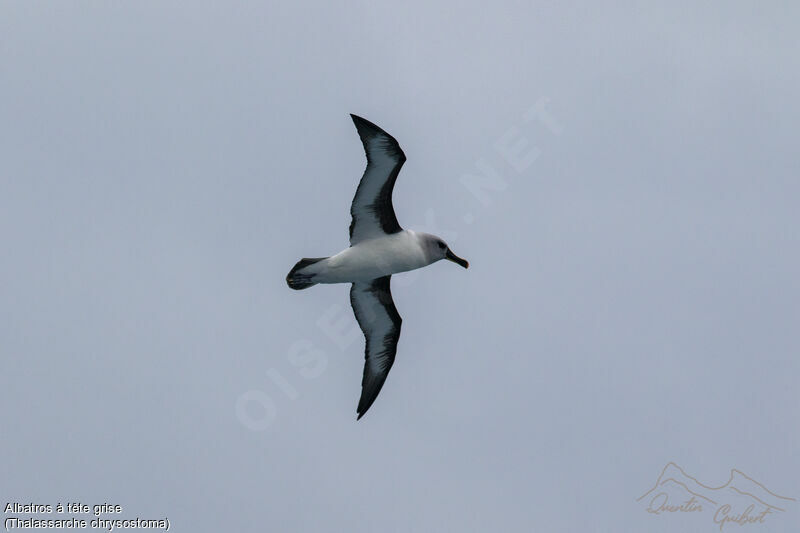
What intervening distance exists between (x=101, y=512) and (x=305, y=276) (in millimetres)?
8277

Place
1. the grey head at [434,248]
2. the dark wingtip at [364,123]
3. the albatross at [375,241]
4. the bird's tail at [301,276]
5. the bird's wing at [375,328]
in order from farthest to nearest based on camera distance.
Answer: the bird's wing at [375,328]
the grey head at [434,248]
the bird's tail at [301,276]
the albatross at [375,241]
the dark wingtip at [364,123]

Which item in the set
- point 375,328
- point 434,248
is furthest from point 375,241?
point 375,328

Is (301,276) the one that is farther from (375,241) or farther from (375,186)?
(375,186)

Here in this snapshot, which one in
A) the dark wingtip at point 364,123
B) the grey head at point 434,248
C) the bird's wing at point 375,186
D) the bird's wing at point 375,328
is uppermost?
the dark wingtip at point 364,123

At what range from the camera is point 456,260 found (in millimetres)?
30344

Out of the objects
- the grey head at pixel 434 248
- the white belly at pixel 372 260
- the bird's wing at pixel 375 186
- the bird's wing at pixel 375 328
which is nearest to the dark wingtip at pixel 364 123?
the bird's wing at pixel 375 186

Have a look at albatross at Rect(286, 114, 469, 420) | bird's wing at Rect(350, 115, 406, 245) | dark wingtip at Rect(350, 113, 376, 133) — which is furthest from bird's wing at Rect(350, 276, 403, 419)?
dark wingtip at Rect(350, 113, 376, 133)

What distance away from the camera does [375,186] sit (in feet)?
93.0

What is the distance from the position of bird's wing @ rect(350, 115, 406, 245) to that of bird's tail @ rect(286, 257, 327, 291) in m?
1.33

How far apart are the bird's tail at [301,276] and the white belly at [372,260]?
12 centimetres

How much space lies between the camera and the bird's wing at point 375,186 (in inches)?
1083

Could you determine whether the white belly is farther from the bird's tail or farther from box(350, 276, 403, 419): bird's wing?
box(350, 276, 403, 419): bird's wing

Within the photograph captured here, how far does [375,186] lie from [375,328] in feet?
14.7

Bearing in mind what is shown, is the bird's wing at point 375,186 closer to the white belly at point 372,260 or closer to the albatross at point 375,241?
the albatross at point 375,241
